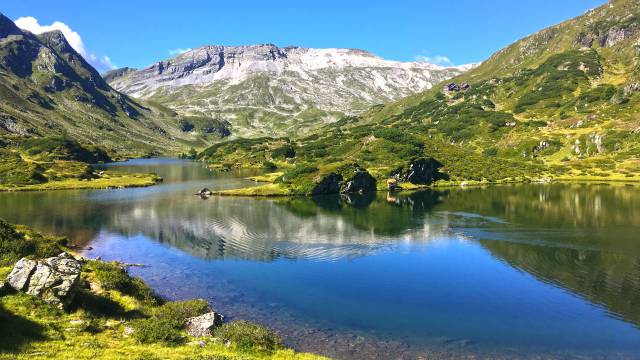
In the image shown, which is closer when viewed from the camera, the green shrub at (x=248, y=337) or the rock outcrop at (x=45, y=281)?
the green shrub at (x=248, y=337)

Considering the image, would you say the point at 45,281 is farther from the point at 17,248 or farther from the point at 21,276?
the point at 17,248

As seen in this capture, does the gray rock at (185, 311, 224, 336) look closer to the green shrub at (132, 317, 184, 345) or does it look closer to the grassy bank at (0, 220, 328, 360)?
the grassy bank at (0, 220, 328, 360)

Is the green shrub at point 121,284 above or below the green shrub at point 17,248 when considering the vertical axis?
below

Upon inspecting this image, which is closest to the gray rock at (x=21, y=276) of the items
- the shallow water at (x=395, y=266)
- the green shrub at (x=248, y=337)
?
the green shrub at (x=248, y=337)

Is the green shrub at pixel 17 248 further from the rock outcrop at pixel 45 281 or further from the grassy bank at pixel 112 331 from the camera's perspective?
the rock outcrop at pixel 45 281

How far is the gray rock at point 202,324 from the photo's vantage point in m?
43.5

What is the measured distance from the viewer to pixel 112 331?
40844mm

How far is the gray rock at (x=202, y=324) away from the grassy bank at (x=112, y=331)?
920 mm

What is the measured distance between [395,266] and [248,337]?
43.7 meters

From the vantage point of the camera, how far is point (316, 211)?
145 m

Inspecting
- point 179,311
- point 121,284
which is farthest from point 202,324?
point 121,284

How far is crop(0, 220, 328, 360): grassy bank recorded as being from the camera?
3364cm

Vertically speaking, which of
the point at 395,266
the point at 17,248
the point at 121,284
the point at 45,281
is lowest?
the point at 395,266

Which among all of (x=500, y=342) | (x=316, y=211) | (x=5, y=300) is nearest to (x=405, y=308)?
(x=500, y=342)
